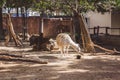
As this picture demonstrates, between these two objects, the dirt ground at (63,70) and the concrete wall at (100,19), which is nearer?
the dirt ground at (63,70)

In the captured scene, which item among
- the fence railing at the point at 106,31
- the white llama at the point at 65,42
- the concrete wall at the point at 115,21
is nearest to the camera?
the white llama at the point at 65,42

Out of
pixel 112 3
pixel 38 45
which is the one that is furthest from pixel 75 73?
pixel 112 3

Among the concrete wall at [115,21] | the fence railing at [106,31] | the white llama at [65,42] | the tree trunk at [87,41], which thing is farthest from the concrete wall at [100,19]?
the white llama at [65,42]

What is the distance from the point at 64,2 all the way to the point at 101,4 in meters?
4.17

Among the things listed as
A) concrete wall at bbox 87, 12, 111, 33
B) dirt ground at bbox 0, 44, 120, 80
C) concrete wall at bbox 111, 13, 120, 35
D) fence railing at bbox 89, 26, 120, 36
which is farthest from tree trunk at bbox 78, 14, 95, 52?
concrete wall at bbox 87, 12, 111, 33

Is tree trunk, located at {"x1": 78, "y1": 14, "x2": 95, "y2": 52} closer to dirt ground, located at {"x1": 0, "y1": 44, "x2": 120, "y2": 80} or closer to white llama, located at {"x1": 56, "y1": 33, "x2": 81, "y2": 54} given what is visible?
white llama, located at {"x1": 56, "y1": 33, "x2": 81, "y2": 54}

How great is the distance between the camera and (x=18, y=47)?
24969 millimetres

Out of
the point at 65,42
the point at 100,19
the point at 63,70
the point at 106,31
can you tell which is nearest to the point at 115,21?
the point at 106,31

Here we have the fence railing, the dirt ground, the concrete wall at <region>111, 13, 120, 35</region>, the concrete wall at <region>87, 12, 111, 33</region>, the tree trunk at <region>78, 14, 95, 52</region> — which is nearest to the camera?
the dirt ground

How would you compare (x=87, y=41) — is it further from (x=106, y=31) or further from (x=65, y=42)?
(x=106, y=31)

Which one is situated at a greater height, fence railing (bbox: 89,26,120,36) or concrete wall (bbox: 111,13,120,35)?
concrete wall (bbox: 111,13,120,35)

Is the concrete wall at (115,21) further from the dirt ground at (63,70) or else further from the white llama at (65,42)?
the dirt ground at (63,70)

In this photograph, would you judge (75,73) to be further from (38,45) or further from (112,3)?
(112,3)

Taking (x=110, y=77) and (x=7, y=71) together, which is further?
(x=7, y=71)
